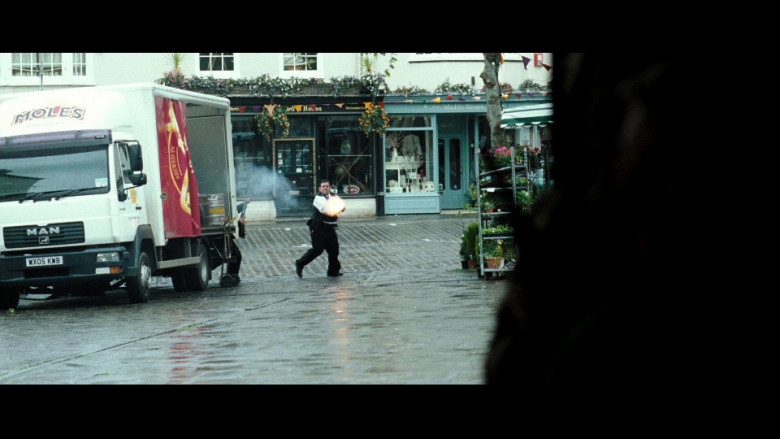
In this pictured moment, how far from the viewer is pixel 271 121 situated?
35000 mm

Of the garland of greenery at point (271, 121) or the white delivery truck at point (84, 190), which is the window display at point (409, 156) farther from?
the white delivery truck at point (84, 190)

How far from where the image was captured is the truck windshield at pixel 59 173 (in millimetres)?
16906

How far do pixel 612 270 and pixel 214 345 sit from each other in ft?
34.0

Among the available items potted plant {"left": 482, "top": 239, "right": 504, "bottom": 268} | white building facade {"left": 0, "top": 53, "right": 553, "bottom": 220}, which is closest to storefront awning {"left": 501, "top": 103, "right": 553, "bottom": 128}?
potted plant {"left": 482, "top": 239, "right": 504, "bottom": 268}

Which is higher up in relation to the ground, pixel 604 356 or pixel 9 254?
pixel 604 356

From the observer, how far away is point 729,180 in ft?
4.31

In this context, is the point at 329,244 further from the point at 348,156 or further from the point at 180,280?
the point at 348,156

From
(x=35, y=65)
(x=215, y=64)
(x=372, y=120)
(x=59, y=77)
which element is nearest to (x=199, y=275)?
(x=372, y=120)

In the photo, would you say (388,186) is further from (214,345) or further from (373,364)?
(373,364)

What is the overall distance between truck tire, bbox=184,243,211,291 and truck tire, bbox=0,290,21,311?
2.91 m

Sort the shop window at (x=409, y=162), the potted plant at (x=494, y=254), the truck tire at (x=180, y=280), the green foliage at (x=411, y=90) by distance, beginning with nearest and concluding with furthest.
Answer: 1. the potted plant at (x=494, y=254)
2. the truck tire at (x=180, y=280)
3. the green foliage at (x=411, y=90)
4. the shop window at (x=409, y=162)

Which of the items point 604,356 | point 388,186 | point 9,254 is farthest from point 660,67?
point 388,186

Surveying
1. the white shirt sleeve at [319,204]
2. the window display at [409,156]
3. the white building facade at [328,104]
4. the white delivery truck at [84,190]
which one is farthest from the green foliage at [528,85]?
the white delivery truck at [84,190]

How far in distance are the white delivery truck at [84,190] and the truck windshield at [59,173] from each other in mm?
14
